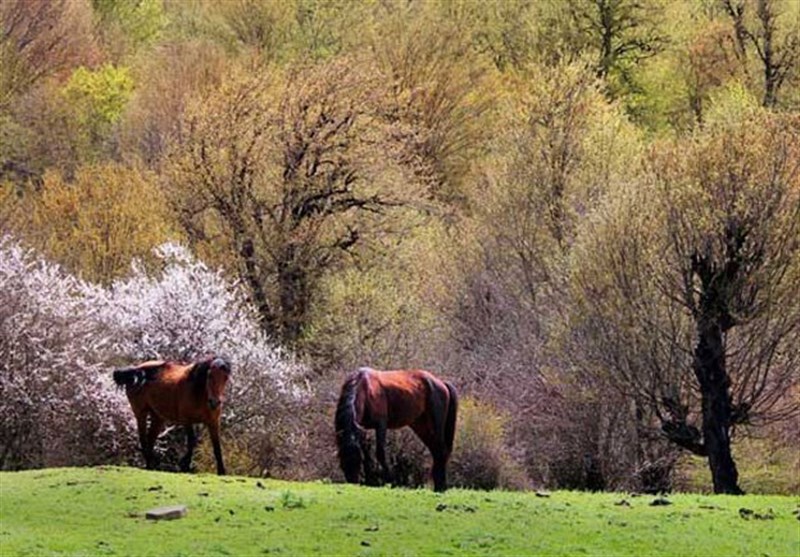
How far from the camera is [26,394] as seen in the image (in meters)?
29.2

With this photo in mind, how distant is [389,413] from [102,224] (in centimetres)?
2382

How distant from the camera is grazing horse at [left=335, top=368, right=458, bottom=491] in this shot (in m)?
19.7

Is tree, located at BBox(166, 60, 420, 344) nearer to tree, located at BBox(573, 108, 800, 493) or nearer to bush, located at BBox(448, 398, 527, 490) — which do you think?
bush, located at BBox(448, 398, 527, 490)

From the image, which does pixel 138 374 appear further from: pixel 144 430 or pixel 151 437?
pixel 151 437

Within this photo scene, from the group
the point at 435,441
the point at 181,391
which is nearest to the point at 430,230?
the point at 181,391

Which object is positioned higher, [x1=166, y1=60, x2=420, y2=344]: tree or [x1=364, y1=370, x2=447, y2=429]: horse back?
[x1=166, y1=60, x2=420, y2=344]: tree

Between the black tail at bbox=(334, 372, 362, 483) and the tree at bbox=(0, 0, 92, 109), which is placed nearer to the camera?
the black tail at bbox=(334, 372, 362, 483)

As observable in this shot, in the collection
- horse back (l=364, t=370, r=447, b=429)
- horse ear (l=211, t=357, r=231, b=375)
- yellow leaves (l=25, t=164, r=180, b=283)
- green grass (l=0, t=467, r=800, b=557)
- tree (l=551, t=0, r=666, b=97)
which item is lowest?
green grass (l=0, t=467, r=800, b=557)

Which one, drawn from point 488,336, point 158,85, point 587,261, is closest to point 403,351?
point 488,336

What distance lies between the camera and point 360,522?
1616 centimetres

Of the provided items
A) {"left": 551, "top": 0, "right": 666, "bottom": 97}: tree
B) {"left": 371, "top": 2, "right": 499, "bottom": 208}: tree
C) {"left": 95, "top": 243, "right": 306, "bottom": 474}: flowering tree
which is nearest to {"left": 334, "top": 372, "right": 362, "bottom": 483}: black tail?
{"left": 95, "top": 243, "right": 306, "bottom": 474}: flowering tree

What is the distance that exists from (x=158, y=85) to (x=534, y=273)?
23.6m

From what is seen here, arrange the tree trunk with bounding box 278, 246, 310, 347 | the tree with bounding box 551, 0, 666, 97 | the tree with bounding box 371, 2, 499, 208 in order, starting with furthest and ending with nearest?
the tree with bounding box 551, 0, 666, 97
the tree with bounding box 371, 2, 499, 208
the tree trunk with bounding box 278, 246, 310, 347

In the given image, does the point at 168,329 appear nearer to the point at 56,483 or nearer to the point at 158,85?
the point at 56,483
